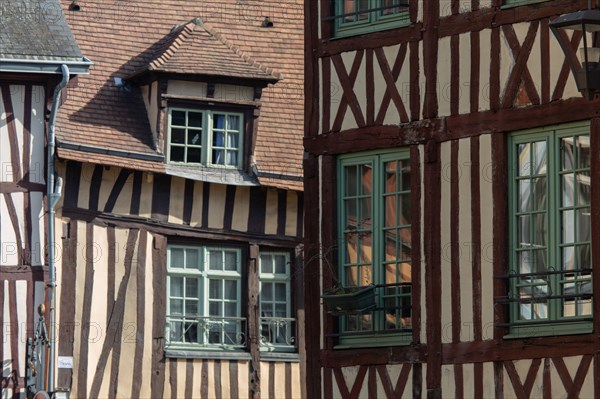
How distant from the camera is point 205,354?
76.4ft

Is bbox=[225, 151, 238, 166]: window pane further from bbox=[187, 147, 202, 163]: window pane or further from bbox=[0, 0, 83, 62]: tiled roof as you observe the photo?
bbox=[0, 0, 83, 62]: tiled roof

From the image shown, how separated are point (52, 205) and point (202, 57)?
111 inches

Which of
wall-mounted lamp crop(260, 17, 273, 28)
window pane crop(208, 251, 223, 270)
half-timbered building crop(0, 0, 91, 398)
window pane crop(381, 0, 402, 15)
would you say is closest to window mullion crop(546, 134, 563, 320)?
window pane crop(381, 0, 402, 15)

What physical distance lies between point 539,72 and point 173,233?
8590mm

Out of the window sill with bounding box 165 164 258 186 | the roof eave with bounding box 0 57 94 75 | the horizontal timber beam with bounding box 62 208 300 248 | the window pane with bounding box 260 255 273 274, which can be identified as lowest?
the window pane with bounding box 260 255 273 274

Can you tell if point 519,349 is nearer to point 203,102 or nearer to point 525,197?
point 525,197

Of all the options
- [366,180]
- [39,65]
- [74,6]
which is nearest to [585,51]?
[366,180]

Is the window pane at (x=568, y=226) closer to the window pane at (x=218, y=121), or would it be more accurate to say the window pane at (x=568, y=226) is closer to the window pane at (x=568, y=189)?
the window pane at (x=568, y=189)

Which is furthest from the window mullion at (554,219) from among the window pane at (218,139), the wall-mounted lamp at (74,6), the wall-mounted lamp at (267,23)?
the wall-mounted lamp at (267,23)

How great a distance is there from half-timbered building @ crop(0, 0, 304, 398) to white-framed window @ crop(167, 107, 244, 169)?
0.02 meters

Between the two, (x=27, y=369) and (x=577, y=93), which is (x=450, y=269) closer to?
(x=577, y=93)

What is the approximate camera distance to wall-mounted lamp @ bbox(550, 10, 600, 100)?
45.1ft

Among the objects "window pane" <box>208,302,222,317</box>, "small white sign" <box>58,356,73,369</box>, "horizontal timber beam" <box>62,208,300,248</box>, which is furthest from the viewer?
"window pane" <box>208,302,222,317</box>

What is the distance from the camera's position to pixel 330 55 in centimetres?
1719
